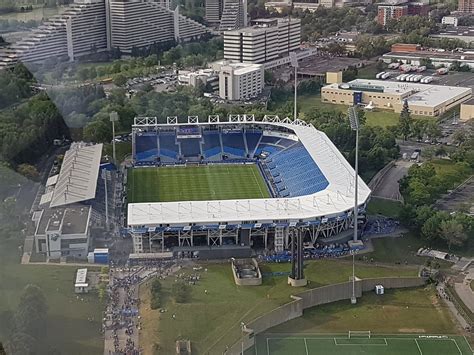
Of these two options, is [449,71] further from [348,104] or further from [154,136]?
[154,136]

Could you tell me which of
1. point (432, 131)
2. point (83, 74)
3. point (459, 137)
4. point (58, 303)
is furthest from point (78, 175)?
point (83, 74)

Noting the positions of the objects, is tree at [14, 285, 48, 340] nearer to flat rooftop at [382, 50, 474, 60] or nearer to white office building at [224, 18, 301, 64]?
white office building at [224, 18, 301, 64]

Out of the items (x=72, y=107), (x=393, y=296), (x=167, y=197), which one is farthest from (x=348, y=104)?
(x=393, y=296)

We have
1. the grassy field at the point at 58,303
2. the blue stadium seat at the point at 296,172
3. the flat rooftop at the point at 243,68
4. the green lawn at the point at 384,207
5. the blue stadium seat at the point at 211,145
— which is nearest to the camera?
the grassy field at the point at 58,303

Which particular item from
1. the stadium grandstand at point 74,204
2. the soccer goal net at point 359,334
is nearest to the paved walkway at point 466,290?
the soccer goal net at point 359,334

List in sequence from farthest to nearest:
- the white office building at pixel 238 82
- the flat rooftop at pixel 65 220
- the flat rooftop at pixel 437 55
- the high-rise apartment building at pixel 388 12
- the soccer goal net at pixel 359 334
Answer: the high-rise apartment building at pixel 388 12
the flat rooftop at pixel 437 55
the white office building at pixel 238 82
the flat rooftop at pixel 65 220
the soccer goal net at pixel 359 334

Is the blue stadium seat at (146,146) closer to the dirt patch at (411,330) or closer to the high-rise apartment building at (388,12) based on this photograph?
the dirt patch at (411,330)

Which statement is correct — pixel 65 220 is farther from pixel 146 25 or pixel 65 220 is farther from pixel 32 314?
pixel 146 25
